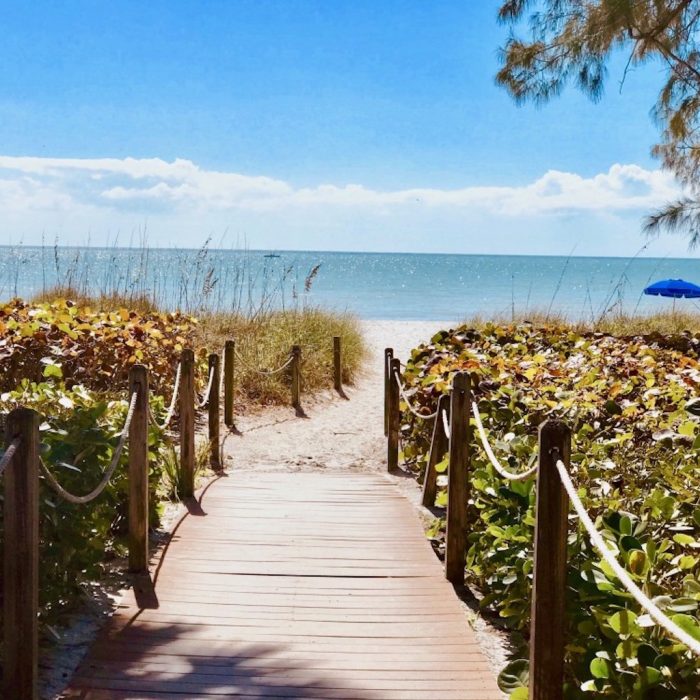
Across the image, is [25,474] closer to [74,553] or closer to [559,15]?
[74,553]

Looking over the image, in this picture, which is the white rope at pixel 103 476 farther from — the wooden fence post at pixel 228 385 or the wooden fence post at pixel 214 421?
the wooden fence post at pixel 228 385

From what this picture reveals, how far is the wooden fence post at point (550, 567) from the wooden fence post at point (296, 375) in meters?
7.36

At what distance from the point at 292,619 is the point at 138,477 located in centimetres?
109

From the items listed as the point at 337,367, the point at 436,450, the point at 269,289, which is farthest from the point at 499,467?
the point at 269,289

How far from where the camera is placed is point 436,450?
534 centimetres

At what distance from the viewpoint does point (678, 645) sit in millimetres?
2256

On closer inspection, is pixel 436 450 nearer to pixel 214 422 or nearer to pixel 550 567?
pixel 214 422

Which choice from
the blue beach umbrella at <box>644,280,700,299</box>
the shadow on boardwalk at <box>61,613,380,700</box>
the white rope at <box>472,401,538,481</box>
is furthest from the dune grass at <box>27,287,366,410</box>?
the blue beach umbrella at <box>644,280,700,299</box>

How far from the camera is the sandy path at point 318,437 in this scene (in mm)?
7426

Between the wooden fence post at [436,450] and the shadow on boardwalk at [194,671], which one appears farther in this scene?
the wooden fence post at [436,450]

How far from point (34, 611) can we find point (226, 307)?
1136 cm

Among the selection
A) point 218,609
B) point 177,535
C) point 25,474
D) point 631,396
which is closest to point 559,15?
point 631,396

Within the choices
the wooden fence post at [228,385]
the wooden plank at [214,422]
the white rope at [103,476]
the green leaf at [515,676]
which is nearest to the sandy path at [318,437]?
the wooden fence post at [228,385]

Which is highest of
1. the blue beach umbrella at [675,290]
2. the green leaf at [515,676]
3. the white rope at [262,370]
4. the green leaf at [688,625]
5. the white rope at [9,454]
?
the blue beach umbrella at [675,290]
